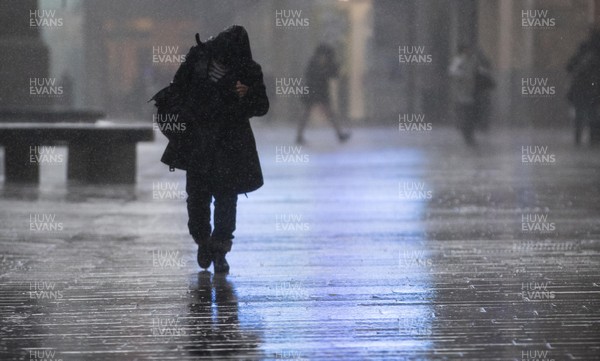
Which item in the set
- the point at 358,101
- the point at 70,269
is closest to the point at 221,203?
the point at 70,269

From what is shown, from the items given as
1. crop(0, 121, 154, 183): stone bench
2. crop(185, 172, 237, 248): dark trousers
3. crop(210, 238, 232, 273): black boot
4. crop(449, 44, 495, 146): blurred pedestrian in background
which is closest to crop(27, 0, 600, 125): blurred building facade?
crop(449, 44, 495, 146): blurred pedestrian in background

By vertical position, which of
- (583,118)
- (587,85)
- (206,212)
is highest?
(587,85)

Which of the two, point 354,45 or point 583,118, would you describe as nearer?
point 583,118

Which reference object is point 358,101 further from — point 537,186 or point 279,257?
point 279,257

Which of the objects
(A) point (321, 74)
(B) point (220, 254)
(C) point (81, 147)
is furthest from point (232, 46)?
(A) point (321, 74)

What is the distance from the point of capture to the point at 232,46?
743 cm

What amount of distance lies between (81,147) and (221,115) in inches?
303

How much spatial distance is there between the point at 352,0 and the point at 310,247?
23.7 m

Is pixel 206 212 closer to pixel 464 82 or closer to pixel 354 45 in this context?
pixel 464 82

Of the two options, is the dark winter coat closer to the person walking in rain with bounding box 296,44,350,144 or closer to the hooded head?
the hooded head

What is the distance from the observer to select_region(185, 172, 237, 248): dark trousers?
7.62 m

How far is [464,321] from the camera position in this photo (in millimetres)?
6016

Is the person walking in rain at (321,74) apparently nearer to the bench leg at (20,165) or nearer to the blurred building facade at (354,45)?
the blurred building facade at (354,45)

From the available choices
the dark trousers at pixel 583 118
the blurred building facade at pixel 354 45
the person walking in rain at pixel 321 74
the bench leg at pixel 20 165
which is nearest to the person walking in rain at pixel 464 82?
the dark trousers at pixel 583 118
